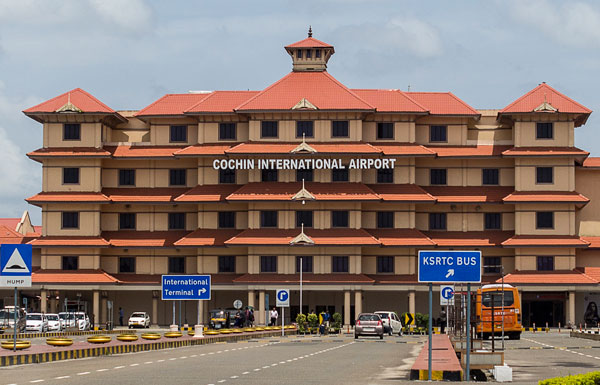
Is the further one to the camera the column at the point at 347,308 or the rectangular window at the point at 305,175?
the rectangular window at the point at 305,175

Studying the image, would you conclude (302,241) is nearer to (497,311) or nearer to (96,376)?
(497,311)

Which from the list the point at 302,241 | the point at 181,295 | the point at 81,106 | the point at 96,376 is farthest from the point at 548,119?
the point at 96,376

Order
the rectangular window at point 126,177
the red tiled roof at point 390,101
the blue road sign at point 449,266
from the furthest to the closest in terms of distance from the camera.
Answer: the rectangular window at point 126,177 → the red tiled roof at point 390,101 → the blue road sign at point 449,266

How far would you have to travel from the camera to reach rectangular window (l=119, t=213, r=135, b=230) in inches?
3925

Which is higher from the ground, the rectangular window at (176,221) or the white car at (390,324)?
the rectangular window at (176,221)

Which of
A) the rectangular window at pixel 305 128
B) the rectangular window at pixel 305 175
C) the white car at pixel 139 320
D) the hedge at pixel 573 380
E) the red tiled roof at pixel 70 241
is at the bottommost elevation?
the white car at pixel 139 320

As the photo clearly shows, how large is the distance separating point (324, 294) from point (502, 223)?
1661 centimetres

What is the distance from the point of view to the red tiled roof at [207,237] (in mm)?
94500

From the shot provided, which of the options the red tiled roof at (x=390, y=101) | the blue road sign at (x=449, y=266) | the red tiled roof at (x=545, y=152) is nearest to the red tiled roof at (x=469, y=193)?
the red tiled roof at (x=545, y=152)

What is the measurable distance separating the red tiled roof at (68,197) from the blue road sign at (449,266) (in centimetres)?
7146

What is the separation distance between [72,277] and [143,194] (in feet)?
32.0

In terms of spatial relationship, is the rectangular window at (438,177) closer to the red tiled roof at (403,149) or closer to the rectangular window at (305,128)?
the red tiled roof at (403,149)

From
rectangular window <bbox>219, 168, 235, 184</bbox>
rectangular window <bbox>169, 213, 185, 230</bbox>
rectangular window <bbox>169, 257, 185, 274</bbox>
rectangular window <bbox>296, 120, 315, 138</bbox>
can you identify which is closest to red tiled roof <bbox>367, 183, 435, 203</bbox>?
rectangular window <bbox>296, 120, 315, 138</bbox>

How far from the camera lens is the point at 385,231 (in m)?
95.2
